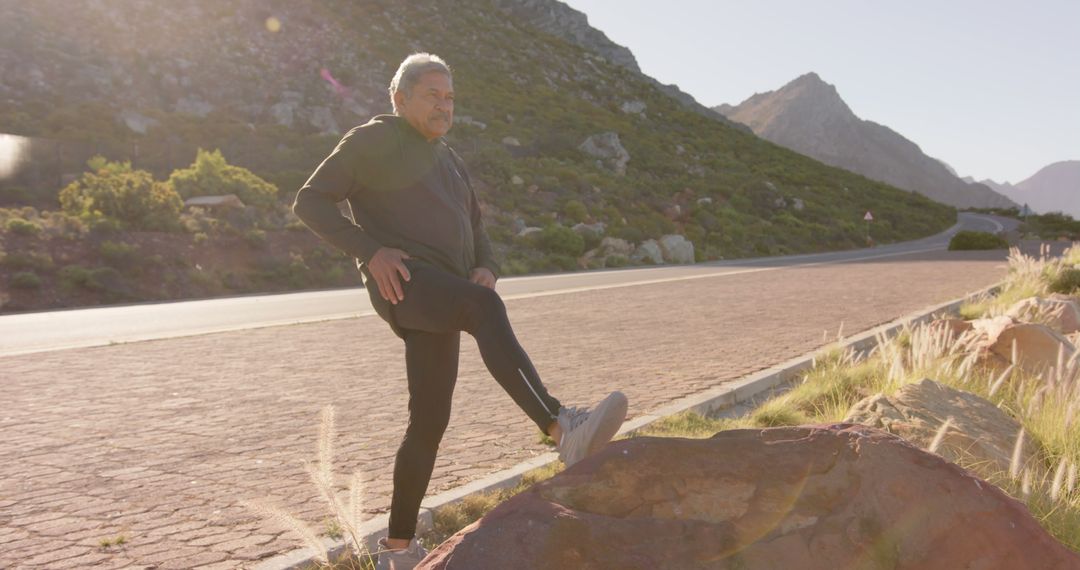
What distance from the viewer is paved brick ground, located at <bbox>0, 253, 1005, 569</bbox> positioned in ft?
12.8

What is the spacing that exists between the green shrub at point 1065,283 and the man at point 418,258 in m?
15.0

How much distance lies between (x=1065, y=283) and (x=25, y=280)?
19.9m

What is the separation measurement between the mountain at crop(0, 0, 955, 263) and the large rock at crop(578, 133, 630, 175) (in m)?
0.13

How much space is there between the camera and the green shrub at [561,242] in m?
28.9

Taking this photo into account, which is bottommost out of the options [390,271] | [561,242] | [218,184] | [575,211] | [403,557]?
[403,557]

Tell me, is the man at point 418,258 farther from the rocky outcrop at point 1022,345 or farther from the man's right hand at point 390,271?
the rocky outcrop at point 1022,345

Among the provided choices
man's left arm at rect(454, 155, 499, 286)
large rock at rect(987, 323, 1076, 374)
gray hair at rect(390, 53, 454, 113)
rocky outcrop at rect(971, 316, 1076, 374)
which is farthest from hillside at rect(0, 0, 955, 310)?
gray hair at rect(390, 53, 454, 113)

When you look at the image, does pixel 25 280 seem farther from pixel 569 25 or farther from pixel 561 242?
pixel 569 25

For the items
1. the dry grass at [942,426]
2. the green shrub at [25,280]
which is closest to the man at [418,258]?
the dry grass at [942,426]

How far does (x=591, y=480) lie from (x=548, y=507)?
0.18 metres

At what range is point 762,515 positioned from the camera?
2088 millimetres

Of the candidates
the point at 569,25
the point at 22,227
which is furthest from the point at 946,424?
the point at 569,25

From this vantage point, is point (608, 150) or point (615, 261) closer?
point (615, 261)

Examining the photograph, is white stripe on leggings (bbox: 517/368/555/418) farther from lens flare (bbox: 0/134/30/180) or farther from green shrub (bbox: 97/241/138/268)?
lens flare (bbox: 0/134/30/180)
